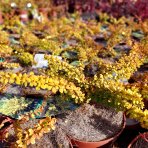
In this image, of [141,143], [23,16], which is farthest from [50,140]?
[23,16]

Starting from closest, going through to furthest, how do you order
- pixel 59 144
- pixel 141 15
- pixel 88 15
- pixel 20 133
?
pixel 20 133 → pixel 59 144 → pixel 141 15 → pixel 88 15

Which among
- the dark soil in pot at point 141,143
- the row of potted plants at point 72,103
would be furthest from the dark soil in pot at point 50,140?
the dark soil in pot at point 141,143

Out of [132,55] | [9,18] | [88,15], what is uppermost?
[132,55]

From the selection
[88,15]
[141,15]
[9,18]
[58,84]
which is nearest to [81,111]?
[58,84]

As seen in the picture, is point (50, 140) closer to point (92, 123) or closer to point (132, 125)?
point (92, 123)

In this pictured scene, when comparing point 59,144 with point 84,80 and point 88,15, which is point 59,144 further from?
point 88,15

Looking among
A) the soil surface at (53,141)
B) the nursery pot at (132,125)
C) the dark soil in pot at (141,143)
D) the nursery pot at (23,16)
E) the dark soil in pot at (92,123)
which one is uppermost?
the soil surface at (53,141)

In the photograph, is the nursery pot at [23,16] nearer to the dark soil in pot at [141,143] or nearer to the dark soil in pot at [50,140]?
the dark soil in pot at [50,140]

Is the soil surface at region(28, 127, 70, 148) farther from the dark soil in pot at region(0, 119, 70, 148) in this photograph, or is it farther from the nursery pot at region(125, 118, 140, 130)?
the nursery pot at region(125, 118, 140, 130)
